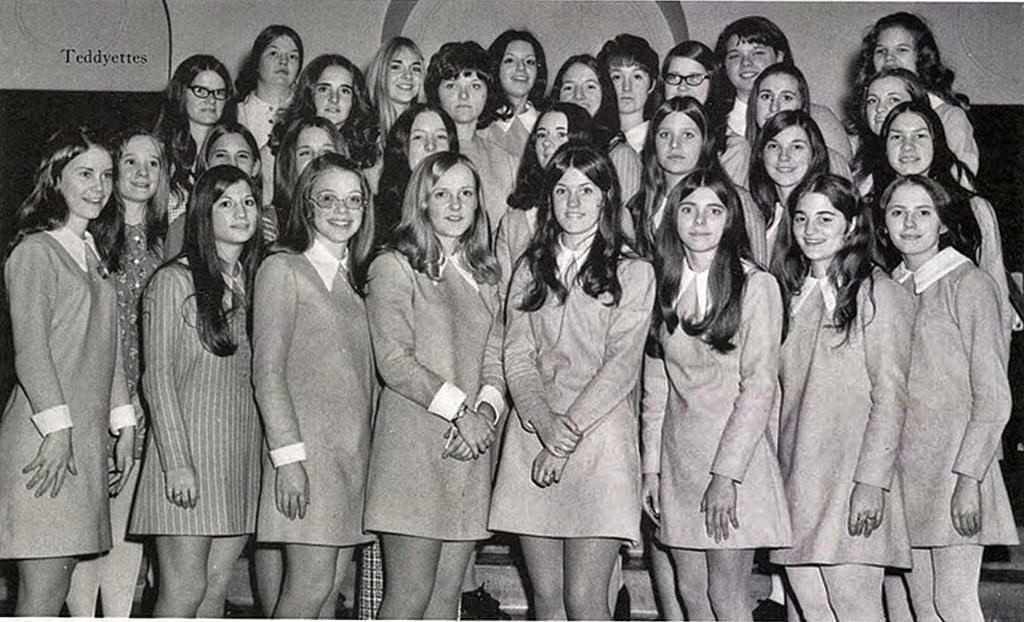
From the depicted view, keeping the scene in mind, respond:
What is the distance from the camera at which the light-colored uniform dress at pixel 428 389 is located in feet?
8.22

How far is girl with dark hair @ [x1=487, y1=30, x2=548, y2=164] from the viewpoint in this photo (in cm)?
272

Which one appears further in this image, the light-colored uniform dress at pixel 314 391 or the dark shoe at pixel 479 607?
the dark shoe at pixel 479 607

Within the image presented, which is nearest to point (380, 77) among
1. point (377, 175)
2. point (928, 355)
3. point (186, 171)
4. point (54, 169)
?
point (377, 175)

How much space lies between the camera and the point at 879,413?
8.25 ft

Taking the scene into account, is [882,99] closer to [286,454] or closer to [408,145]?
[408,145]

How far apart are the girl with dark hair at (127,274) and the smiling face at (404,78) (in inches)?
20.9

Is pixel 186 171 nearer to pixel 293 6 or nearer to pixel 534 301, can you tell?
pixel 293 6

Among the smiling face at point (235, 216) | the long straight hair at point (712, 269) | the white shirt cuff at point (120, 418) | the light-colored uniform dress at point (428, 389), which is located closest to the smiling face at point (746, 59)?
the long straight hair at point (712, 269)

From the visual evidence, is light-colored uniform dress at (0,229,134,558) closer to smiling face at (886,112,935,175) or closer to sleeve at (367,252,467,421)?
sleeve at (367,252,467,421)

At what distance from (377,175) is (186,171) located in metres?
0.43

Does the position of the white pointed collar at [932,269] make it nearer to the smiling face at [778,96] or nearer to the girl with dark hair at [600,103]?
the smiling face at [778,96]

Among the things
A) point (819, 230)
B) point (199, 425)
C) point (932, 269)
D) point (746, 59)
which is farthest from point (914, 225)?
point (199, 425)

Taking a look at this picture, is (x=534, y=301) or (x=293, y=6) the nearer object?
(x=534, y=301)

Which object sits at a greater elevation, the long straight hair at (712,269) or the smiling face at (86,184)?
the smiling face at (86,184)
